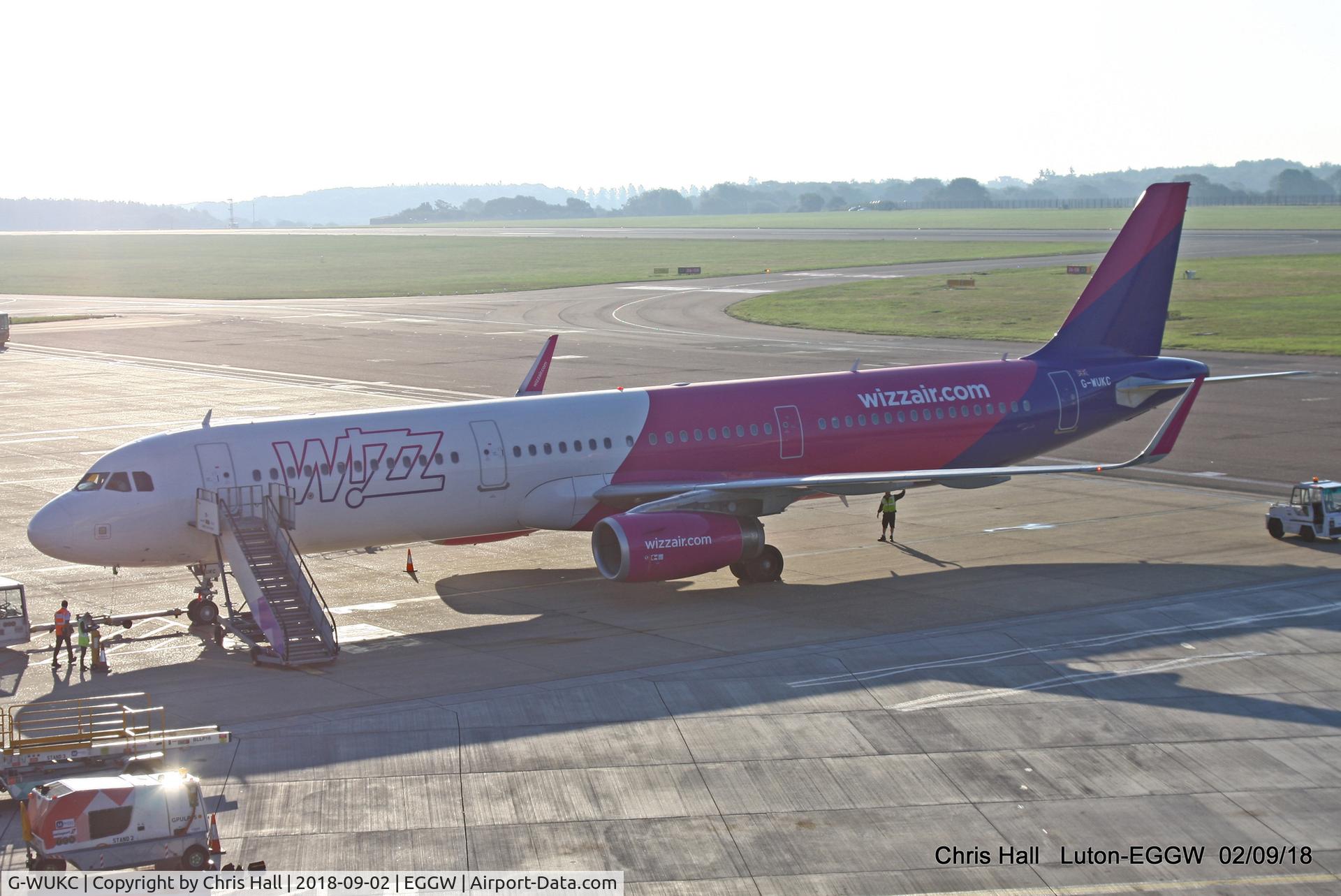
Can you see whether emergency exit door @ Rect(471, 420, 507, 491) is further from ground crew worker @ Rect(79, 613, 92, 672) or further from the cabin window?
the cabin window

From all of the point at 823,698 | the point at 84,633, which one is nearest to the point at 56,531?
the point at 84,633

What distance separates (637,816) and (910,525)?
22603 millimetres

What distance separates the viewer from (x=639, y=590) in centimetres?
3503

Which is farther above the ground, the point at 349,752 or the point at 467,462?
the point at 467,462

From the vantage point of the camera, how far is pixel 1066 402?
40656mm

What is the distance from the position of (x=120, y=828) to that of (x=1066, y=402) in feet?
96.1

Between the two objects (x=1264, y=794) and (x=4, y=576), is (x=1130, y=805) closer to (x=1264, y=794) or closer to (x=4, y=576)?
(x=1264, y=794)

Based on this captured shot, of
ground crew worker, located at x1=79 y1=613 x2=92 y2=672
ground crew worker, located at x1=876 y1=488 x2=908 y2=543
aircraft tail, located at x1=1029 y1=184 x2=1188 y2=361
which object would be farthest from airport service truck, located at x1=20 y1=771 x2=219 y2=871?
aircraft tail, located at x1=1029 y1=184 x2=1188 y2=361

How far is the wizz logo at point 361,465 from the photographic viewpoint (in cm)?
3291

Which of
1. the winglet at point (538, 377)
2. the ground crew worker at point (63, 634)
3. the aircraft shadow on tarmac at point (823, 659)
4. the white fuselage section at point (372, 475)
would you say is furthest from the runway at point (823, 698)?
the winglet at point (538, 377)

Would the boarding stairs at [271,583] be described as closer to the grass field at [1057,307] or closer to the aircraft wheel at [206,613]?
the aircraft wheel at [206,613]

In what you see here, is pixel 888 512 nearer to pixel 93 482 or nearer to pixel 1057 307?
pixel 93 482

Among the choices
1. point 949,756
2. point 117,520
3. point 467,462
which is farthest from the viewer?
point 467,462

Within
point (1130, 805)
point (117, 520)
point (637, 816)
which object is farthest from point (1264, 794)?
point (117, 520)
